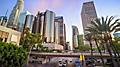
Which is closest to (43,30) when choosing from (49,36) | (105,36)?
(49,36)

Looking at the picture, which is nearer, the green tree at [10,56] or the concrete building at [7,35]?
the green tree at [10,56]

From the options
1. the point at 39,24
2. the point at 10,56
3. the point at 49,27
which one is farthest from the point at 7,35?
the point at 49,27

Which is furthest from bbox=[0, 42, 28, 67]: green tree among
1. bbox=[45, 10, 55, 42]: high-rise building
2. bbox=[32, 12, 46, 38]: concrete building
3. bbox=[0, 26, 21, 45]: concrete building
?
bbox=[45, 10, 55, 42]: high-rise building

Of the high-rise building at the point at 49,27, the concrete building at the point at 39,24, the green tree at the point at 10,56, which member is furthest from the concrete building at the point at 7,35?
the high-rise building at the point at 49,27

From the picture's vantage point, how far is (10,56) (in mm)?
17391

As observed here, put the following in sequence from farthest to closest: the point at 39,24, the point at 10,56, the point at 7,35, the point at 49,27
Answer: the point at 49,27 < the point at 39,24 < the point at 7,35 < the point at 10,56

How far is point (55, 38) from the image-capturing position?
191 m

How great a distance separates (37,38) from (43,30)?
120 m

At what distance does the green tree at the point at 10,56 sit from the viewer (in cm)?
1669

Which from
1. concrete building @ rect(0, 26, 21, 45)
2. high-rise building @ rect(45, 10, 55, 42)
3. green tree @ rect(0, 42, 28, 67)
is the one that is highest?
high-rise building @ rect(45, 10, 55, 42)

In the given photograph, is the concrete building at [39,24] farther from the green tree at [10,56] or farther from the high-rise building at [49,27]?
the green tree at [10,56]

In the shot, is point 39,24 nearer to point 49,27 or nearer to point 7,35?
point 49,27

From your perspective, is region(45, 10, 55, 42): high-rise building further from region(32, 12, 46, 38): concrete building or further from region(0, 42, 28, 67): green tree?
region(0, 42, 28, 67): green tree

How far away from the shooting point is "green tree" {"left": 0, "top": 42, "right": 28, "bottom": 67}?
16688 millimetres
